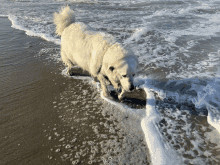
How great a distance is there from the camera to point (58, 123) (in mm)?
3436

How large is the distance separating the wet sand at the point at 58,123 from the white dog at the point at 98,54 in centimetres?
77

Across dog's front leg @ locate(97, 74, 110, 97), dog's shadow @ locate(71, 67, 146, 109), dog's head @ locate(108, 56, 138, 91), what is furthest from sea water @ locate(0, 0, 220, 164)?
dog's head @ locate(108, 56, 138, 91)

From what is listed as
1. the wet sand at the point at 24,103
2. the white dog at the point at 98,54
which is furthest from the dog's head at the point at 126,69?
the wet sand at the point at 24,103

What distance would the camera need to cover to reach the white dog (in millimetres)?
3021

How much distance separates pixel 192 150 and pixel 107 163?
1.83 metres

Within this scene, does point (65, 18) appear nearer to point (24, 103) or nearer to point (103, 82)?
point (103, 82)

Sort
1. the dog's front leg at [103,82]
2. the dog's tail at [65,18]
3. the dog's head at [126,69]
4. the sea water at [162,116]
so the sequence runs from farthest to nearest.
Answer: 1. the dog's tail at [65,18]
2. the dog's front leg at [103,82]
3. the dog's head at [126,69]
4. the sea water at [162,116]

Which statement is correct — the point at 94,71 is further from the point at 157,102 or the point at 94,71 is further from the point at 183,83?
the point at 183,83

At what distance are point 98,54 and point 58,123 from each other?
2.07m

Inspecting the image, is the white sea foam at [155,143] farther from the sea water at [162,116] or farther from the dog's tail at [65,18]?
the dog's tail at [65,18]

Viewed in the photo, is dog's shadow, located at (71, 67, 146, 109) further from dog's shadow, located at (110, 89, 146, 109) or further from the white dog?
the white dog

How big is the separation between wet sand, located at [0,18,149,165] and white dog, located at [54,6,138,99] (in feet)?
2.54

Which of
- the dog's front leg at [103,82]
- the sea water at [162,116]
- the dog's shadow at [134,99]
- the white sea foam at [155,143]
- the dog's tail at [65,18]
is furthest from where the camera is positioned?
the dog's tail at [65,18]

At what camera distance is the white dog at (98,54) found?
302 centimetres
